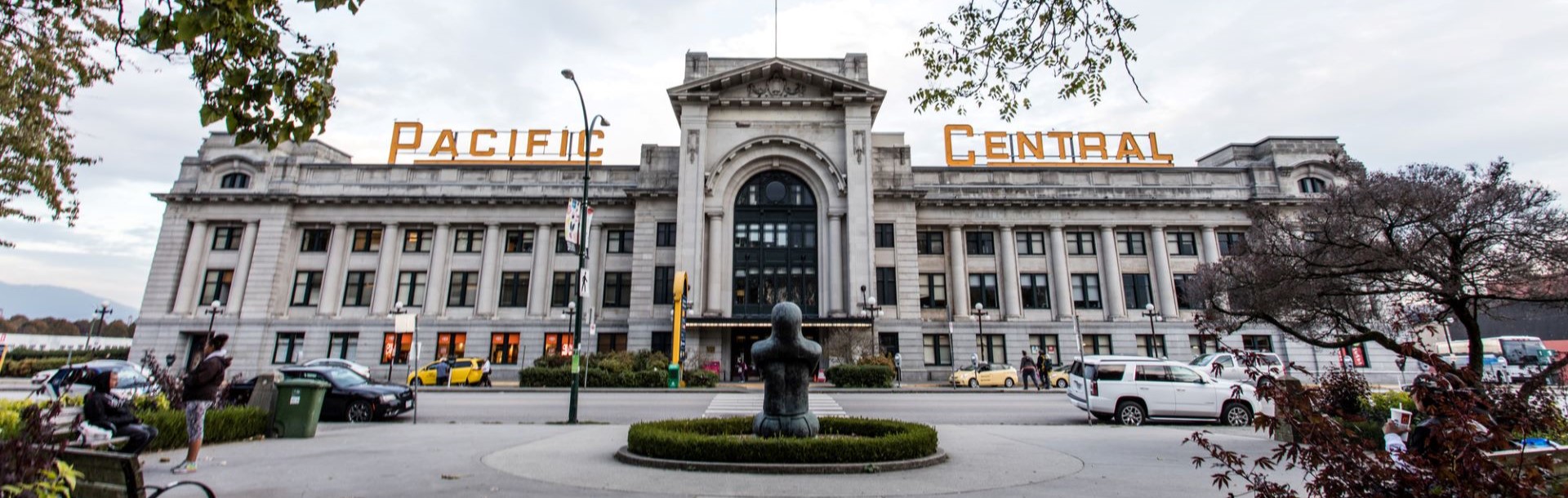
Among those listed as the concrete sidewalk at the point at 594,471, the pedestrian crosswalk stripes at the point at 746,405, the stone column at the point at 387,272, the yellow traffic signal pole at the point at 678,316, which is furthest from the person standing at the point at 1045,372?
the stone column at the point at 387,272

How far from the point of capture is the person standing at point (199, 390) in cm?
892

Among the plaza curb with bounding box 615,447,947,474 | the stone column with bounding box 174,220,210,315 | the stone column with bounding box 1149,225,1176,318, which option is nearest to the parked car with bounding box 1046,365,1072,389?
the stone column with bounding box 1149,225,1176,318

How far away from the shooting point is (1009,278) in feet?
140

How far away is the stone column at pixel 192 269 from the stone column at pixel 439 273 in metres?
13.6

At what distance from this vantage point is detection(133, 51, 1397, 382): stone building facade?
39125mm

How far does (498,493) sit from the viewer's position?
7344 mm

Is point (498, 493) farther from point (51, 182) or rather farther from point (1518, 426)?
point (51, 182)

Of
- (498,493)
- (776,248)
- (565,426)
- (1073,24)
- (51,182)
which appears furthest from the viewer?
(776,248)

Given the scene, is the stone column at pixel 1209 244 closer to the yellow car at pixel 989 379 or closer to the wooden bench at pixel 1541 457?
the yellow car at pixel 989 379

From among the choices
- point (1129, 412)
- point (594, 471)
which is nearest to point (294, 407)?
point (594, 471)

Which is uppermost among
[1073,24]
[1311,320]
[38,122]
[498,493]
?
[38,122]

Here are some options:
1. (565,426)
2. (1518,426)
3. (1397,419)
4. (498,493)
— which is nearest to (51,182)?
(565,426)

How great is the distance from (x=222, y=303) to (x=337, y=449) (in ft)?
132

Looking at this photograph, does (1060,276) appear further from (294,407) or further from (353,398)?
(294,407)
